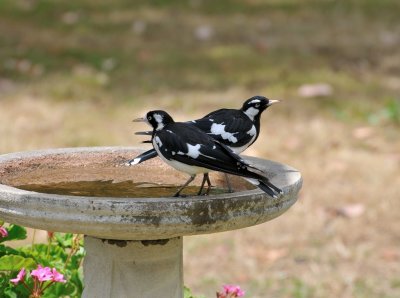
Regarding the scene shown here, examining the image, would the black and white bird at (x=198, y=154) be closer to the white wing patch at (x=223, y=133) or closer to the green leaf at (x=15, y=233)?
the white wing patch at (x=223, y=133)

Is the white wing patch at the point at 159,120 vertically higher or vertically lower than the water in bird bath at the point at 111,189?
higher

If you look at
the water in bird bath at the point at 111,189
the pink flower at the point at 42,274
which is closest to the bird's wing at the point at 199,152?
the water in bird bath at the point at 111,189

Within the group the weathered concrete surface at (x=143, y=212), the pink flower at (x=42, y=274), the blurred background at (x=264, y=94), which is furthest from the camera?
the blurred background at (x=264, y=94)

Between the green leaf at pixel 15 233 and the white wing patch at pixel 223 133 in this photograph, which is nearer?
the white wing patch at pixel 223 133

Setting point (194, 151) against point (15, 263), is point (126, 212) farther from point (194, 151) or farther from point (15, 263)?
point (15, 263)

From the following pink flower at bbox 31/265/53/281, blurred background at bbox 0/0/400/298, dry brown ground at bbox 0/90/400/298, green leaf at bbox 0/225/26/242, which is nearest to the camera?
pink flower at bbox 31/265/53/281

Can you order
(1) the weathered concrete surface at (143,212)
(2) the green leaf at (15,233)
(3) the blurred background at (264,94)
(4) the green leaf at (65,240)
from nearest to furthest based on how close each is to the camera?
(1) the weathered concrete surface at (143,212) → (2) the green leaf at (15,233) → (4) the green leaf at (65,240) → (3) the blurred background at (264,94)

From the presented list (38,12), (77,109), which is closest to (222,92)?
(77,109)

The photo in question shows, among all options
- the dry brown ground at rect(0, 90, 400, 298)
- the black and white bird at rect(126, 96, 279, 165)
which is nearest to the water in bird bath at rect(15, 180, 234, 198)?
the black and white bird at rect(126, 96, 279, 165)

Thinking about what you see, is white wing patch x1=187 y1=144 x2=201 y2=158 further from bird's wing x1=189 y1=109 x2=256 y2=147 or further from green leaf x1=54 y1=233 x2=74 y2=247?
green leaf x1=54 y1=233 x2=74 y2=247

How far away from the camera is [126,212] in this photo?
2.28m

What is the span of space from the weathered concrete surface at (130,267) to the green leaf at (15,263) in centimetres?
17

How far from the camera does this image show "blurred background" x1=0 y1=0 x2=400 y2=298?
4.51 metres

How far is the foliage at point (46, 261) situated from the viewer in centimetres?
278
